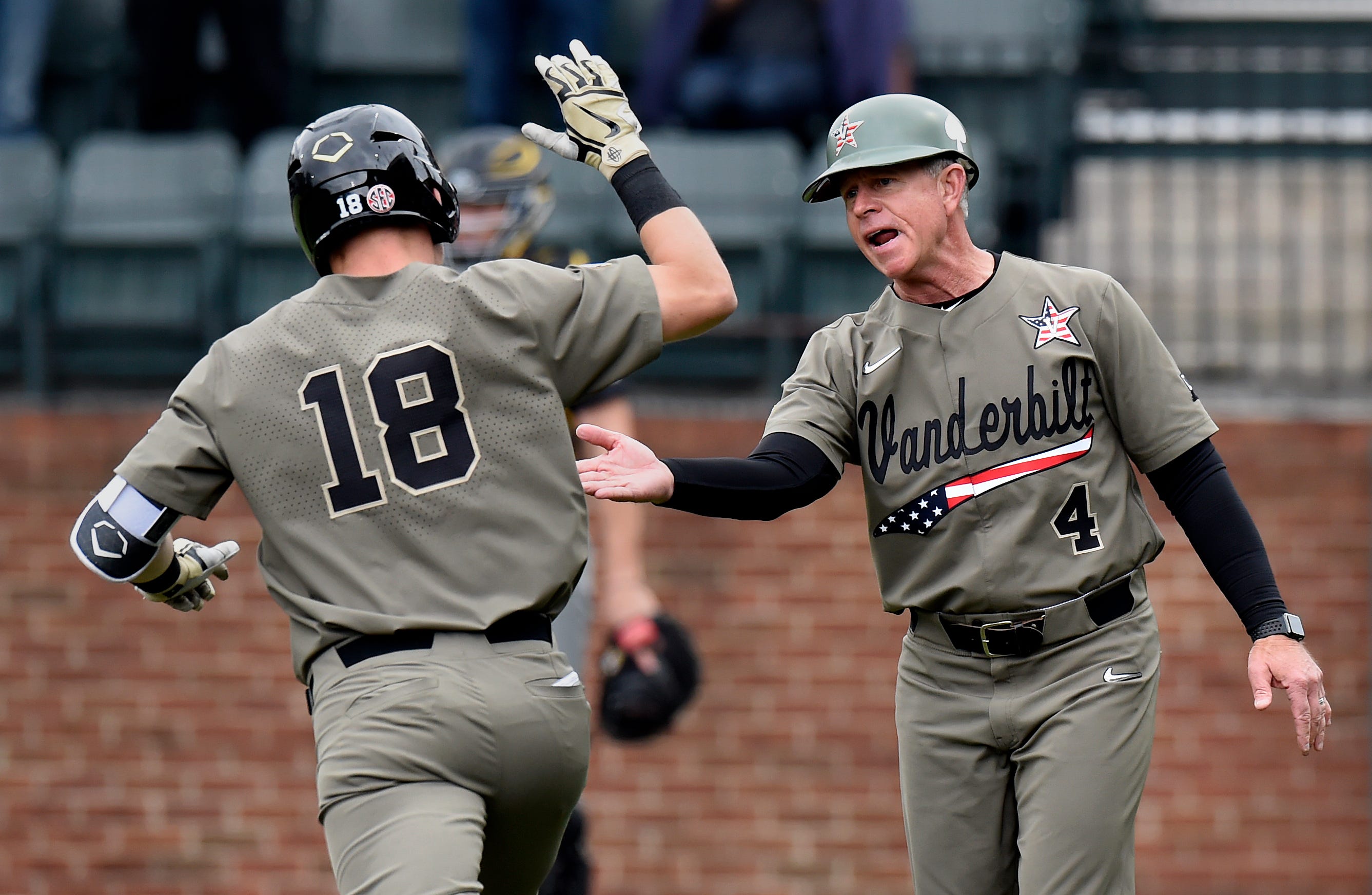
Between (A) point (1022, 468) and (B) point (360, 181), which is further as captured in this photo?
(A) point (1022, 468)

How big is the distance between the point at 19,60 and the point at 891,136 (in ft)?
19.5

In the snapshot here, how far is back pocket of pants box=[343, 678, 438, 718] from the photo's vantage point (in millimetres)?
2914


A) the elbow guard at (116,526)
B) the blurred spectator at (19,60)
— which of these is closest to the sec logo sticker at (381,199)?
the elbow guard at (116,526)

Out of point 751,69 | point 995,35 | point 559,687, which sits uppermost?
point 995,35

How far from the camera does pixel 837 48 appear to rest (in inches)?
290

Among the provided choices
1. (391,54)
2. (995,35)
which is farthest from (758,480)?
(391,54)

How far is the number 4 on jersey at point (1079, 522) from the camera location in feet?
11.1

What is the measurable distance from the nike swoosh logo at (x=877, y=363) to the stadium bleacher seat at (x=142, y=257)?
440 cm

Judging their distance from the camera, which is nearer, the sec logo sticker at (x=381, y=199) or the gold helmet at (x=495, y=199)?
the sec logo sticker at (x=381, y=199)

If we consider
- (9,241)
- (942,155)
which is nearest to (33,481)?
(9,241)

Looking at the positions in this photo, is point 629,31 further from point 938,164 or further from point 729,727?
point 938,164

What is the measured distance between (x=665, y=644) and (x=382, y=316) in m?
2.23

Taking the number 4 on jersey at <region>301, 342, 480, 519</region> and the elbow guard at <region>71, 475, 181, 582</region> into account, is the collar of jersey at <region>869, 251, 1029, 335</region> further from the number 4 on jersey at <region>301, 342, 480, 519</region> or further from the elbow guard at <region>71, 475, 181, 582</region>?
the elbow guard at <region>71, 475, 181, 582</region>

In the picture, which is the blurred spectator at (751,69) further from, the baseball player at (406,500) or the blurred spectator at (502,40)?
the baseball player at (406,500)
